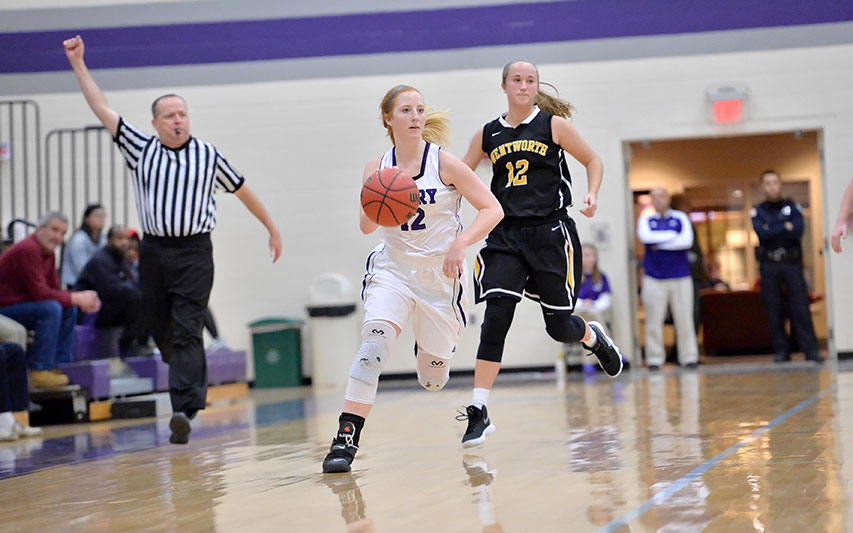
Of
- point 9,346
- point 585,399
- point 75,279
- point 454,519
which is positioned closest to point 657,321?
point 585,399

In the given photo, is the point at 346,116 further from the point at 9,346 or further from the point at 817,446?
the point at 817,446

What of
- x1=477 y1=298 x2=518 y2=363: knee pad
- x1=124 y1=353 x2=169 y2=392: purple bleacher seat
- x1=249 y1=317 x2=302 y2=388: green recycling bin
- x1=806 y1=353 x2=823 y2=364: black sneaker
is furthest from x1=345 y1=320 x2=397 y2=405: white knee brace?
x1=249 y1=317 x2=302 y2=388: green recycling bin

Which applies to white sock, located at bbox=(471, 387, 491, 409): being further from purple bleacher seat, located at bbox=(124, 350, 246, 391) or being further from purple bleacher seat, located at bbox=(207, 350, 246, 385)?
purple bleacher seat, located at bbox=(207, 350, 246, 385)

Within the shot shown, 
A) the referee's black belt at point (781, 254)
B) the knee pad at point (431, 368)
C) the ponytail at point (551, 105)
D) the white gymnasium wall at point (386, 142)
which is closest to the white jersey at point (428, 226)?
the knee pad at point (431, 368)

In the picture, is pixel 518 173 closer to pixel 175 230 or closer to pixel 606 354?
pixel 606 354

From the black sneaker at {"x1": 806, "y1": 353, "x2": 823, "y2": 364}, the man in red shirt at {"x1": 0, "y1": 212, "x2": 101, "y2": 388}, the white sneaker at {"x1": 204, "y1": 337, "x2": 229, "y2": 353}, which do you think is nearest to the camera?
the man in red shirt at {"x1": 0, "y1": 212, "x2": 101, "y2": 388}

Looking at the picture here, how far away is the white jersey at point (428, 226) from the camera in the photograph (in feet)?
13.7

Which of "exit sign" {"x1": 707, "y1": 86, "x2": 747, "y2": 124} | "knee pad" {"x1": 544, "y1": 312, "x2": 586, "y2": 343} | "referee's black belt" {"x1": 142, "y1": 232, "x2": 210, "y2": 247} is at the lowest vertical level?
"knee pad" {"x1": 544, "y1": 312, "x2": 586, "y2": 343}

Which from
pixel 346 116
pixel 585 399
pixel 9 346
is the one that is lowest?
pixel 585 399

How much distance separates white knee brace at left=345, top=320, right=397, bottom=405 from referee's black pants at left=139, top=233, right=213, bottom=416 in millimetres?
1569

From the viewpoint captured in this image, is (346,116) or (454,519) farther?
(346,116)

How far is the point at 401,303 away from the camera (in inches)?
163

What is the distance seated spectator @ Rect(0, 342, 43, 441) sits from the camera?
6.39m

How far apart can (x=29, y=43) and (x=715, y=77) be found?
709 centimetres
